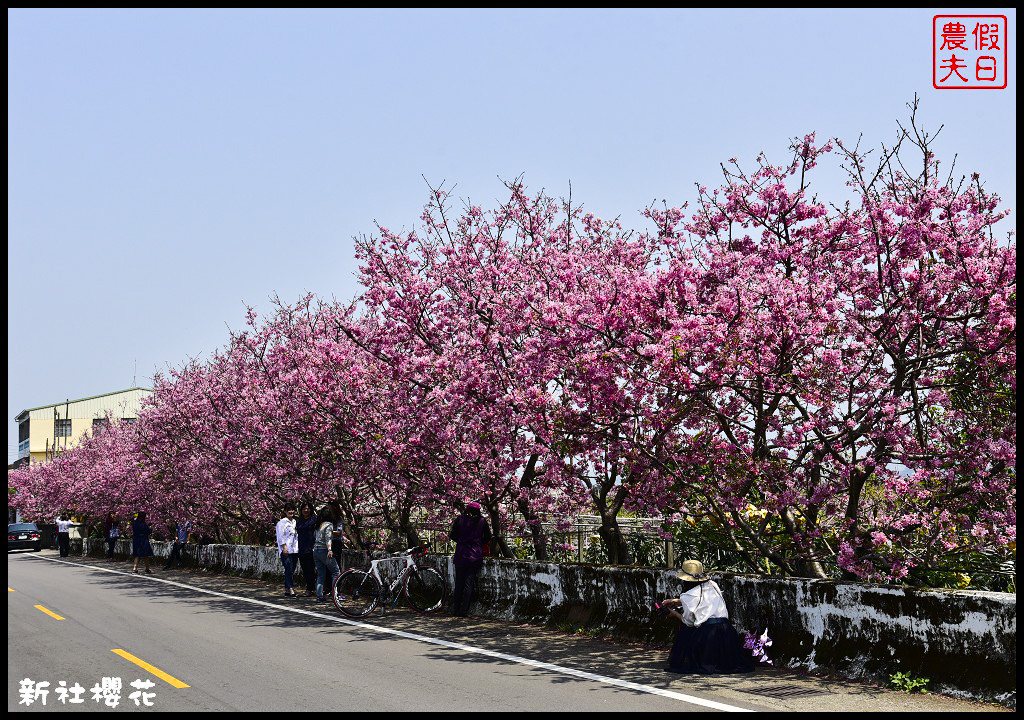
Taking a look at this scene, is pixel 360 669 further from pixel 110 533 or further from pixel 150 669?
pixel 110 533

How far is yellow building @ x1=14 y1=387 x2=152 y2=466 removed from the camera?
102 metres

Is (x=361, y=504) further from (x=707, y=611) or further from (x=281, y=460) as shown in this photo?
(x=707, y=611)

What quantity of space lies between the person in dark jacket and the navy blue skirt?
6181 mm

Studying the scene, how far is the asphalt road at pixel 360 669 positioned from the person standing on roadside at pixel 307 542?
7.90 feet

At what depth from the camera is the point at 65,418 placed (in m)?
103

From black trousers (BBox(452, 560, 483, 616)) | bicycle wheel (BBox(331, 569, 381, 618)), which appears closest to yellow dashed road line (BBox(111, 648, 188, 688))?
bicycle wheel (BBox(331, 569, 381, 618))

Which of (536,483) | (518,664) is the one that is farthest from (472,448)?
(518,664)

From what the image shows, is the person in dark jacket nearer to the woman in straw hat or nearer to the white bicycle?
the white bicycle

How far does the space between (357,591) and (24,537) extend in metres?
43.3

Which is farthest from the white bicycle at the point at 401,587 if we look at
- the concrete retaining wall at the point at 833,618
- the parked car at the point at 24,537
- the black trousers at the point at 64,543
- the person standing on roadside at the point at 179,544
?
the parked car at the point at 24,537

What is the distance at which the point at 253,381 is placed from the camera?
86.1ft

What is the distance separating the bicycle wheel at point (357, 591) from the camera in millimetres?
16766

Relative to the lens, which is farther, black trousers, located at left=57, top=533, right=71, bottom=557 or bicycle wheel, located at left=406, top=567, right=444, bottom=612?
black trousers, located at left=57, top=533, right=71, bottom=557

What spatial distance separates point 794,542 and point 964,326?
318cm
